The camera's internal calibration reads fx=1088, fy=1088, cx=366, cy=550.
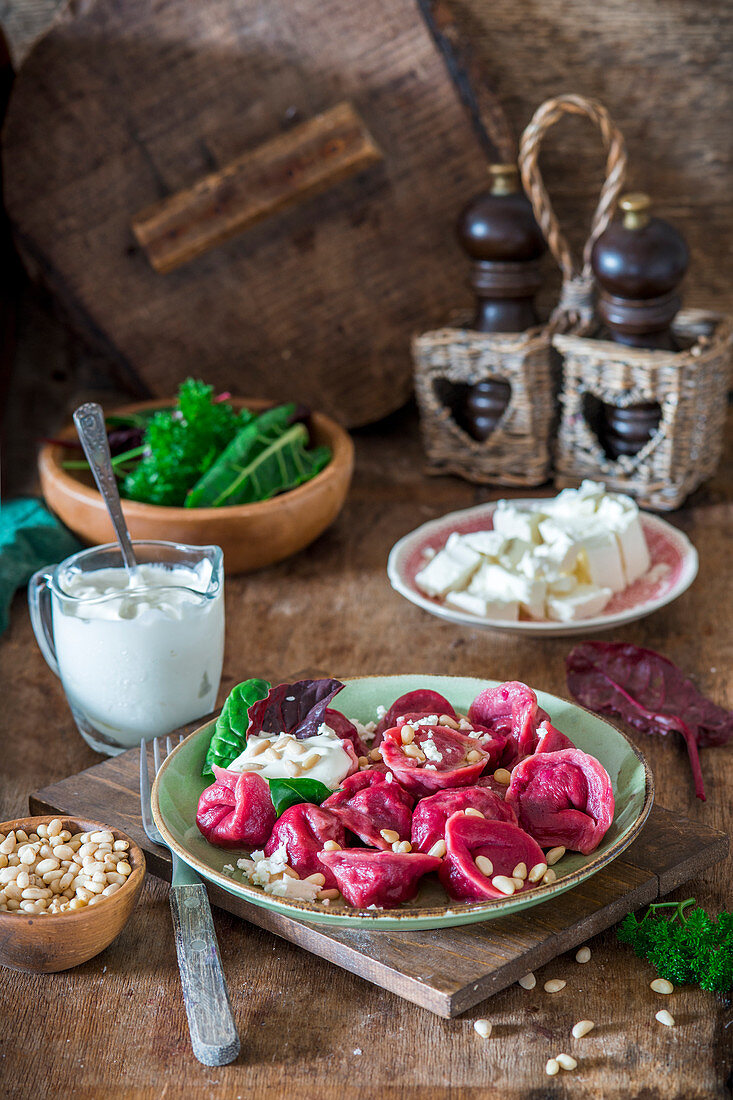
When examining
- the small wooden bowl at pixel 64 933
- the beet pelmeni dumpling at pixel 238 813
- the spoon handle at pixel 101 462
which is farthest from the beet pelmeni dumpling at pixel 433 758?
the spoon handle at pixel 101 462

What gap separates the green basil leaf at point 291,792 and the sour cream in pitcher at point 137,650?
0.30 m

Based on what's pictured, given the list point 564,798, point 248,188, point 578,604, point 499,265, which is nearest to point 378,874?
point 564,798

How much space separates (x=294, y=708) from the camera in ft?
3.56

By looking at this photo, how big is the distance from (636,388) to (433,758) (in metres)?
1.03

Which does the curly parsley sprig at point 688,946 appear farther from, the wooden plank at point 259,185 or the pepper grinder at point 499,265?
the wooden plank at point 259,185

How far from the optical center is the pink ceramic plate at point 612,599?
1.45 m

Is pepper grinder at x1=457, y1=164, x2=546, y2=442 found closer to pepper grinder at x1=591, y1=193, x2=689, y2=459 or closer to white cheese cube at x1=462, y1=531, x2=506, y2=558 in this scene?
pepper grinder at x1=591, y1=193, x2=689, y2=459

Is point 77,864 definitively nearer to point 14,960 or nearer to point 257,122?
point 14,960

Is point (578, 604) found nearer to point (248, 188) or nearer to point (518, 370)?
point (518, 370)

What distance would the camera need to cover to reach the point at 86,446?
51.6 inches

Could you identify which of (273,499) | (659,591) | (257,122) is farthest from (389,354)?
(659,591)

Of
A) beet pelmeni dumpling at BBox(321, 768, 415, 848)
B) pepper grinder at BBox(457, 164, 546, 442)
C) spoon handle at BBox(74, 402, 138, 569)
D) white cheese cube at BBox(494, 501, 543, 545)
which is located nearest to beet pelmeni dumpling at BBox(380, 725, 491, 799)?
beet pelmeni dumpling at BBox(321, 768, 415, 848)

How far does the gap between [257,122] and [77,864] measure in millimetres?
1575

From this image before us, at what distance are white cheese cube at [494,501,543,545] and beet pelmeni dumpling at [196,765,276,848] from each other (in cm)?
70
